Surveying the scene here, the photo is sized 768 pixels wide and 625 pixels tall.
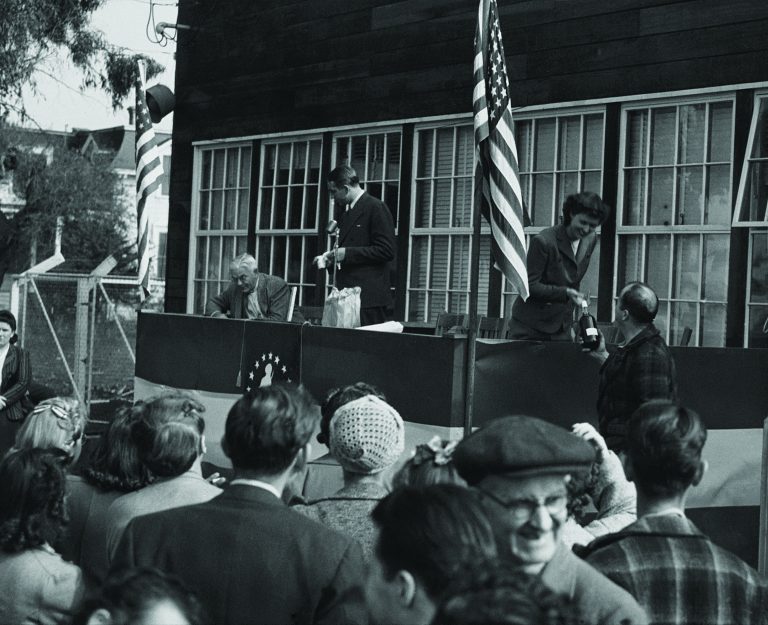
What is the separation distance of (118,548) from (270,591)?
46 cm

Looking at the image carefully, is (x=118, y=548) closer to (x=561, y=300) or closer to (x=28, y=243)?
(x=561, y=300)

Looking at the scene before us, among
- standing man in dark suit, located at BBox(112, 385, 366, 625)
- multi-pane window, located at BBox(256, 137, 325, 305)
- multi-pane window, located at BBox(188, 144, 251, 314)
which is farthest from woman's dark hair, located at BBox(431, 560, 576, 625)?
multi-pane window, located at BBox(188, 144, 251, 314)

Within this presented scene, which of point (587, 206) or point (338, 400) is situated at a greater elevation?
point (587, 206)

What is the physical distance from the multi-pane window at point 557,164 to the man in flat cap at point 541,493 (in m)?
7.58

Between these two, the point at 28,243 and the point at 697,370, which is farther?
the point at 28,243

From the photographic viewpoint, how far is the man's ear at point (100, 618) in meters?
2.35

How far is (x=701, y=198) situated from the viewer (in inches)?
386

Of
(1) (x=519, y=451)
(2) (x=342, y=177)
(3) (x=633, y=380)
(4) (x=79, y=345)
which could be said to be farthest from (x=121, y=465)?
(4) (x=79, y=345)

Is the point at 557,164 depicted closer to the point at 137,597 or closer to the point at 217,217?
the point at 217,217

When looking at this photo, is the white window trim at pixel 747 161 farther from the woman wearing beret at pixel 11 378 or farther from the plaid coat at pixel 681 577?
the plaid coat at pixel 681 577

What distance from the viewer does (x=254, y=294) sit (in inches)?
433

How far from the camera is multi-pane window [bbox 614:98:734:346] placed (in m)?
9.66

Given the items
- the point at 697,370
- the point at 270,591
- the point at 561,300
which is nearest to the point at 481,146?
the point at 561,300

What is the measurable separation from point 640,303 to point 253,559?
4262 mm
